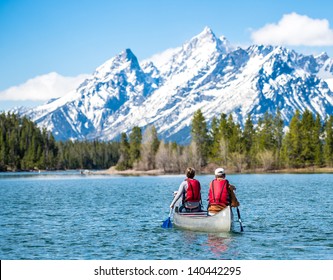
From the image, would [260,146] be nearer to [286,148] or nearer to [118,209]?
[286,148]

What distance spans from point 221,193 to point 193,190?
9.10 feet

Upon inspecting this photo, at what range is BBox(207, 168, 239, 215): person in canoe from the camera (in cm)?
3603

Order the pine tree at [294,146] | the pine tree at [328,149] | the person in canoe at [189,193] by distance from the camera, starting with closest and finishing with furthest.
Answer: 1. the person in canoe at [189,193]
2. the pine tree at [328,149]
3. the pine tree at [294,146]

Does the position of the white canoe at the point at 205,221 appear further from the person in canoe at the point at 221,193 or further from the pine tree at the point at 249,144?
the pine tree at the point at 249,144

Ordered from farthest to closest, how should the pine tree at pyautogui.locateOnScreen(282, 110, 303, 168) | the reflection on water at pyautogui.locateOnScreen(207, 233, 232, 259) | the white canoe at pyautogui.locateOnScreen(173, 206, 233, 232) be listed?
1. the pine tree at pyautogui.locateOnScreen(282, 110, 303, 168)
2. the white canoe at pyautogui.locateOnScreen(173, 206, 233, 232)
3. the reflection on water at pyautogui.locateOnScreen(207, 233, 232, 259)

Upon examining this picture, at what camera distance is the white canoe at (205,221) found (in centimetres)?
3656

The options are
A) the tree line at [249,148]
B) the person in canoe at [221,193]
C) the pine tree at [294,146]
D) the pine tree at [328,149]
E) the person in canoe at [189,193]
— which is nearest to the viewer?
the person in canoe at [221,193]

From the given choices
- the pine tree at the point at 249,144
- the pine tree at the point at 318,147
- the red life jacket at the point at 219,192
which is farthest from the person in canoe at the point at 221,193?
the pine tree at the point at 249,144

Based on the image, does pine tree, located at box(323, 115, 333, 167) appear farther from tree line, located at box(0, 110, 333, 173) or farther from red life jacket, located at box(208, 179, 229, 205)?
red life jacket, located at box(208, 179, 229, 205)

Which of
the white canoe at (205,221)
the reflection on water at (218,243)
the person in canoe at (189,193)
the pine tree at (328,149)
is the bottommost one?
the reflection on water at (218,243)

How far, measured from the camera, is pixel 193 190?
38.8 metres

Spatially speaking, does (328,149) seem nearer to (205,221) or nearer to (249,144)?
(249,144)

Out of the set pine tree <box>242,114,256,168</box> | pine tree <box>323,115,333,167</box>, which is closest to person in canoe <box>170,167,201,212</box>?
pine tree <box>323,115,333,167</box>

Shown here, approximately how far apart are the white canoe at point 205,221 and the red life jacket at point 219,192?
68cm
